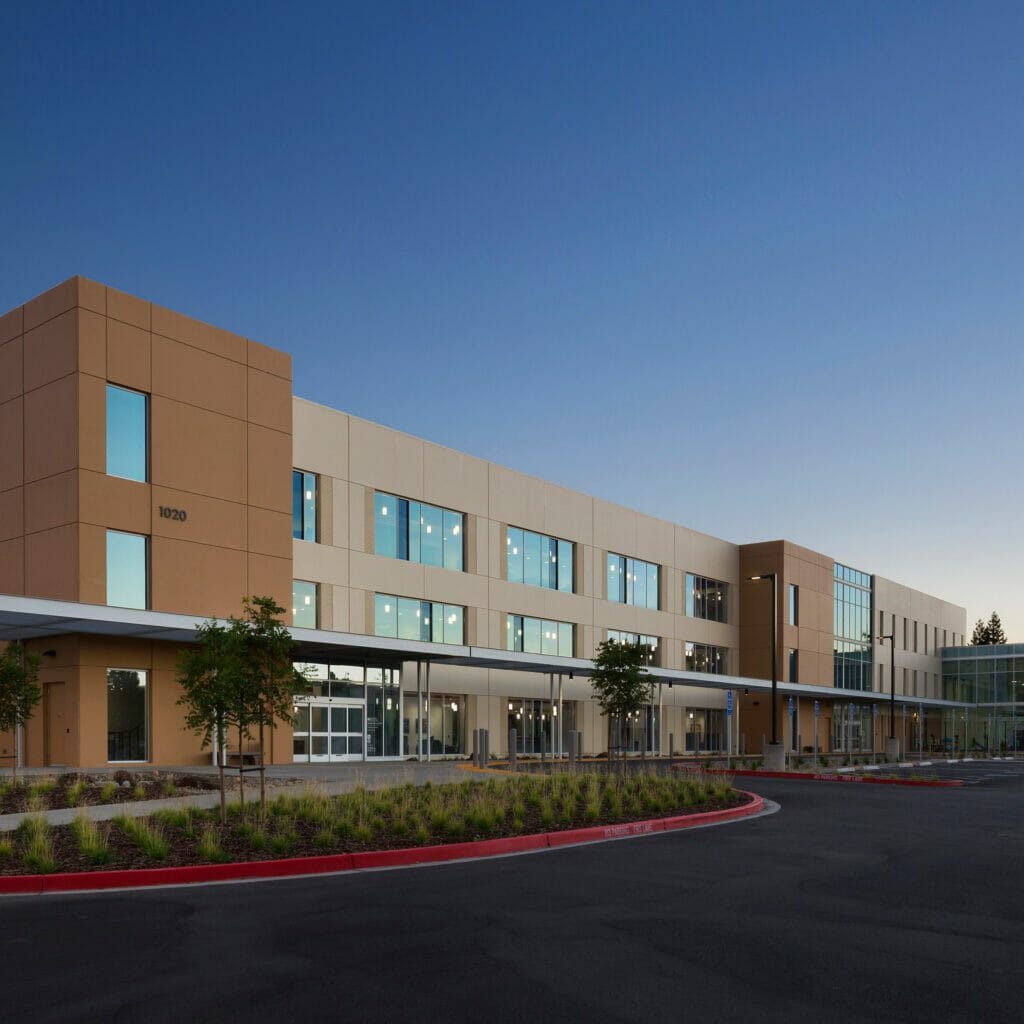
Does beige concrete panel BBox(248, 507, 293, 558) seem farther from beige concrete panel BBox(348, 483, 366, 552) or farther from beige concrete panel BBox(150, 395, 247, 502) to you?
beige concrete panel BBox(348, 483, 366, 552)

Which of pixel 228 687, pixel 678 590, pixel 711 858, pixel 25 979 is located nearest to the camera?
pixel 25 979

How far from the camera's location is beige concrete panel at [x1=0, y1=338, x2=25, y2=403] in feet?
103

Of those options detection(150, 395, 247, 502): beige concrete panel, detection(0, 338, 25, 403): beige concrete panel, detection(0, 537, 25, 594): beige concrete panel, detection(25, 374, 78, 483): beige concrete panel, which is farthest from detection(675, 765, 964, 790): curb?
detection(0, 338, 25, 403): beige concrete panel

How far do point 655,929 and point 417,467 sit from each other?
3439 centimetres

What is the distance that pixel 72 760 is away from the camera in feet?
96.3

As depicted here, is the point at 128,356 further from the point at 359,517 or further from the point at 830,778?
the point at 830,778

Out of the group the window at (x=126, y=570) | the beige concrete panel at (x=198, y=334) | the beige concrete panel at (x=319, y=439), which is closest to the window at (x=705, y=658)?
the beige concrete panel at (x=319, y=439)

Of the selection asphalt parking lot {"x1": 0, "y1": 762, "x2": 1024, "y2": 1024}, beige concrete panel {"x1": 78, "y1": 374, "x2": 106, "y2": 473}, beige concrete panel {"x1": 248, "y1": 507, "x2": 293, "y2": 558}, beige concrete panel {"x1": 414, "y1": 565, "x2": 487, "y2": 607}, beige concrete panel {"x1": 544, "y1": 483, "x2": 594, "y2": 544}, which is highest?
beige concrete panel {"x1": 78, "y1": 374, "x2": 106, "y2": 473}

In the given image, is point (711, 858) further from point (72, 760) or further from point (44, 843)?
point (72, 760)

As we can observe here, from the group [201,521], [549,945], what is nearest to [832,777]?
[201,521]

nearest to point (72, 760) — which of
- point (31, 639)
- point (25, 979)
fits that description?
point (31, 639)

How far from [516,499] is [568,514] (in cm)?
407

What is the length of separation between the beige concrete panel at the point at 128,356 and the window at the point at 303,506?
7.15m

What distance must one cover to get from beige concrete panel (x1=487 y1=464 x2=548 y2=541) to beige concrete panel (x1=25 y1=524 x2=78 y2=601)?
19969mm
